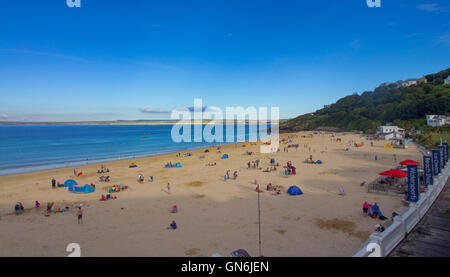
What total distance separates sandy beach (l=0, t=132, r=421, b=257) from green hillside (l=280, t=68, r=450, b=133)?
60.2 meters

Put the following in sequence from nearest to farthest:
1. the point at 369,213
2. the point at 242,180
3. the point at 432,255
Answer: the point at 432,255 → the point at 369,213 → the point at 242,180

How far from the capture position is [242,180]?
968 inches

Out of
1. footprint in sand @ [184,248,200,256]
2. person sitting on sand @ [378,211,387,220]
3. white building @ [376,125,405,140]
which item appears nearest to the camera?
footprint in sand @ [184,248,200,256]

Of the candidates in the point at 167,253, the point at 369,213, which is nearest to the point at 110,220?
the point at 167,253

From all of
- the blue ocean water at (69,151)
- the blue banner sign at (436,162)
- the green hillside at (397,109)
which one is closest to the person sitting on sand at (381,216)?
the blue banner sign at (436,162)

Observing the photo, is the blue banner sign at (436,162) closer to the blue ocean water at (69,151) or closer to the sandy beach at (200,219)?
the sandy beach at (200,219)

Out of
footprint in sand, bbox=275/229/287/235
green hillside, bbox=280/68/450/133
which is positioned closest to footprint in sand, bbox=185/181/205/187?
footprint in sand, bbox=275/229/287/235

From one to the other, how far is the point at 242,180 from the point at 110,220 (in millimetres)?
12601

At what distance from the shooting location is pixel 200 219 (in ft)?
49.4

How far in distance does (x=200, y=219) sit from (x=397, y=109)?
285 ft

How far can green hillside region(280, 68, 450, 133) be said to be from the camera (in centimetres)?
7000

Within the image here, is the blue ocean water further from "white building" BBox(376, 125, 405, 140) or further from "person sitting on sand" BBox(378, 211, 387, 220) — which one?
"white building" BBox(376, 125, 405, 140)

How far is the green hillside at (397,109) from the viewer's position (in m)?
70.0
